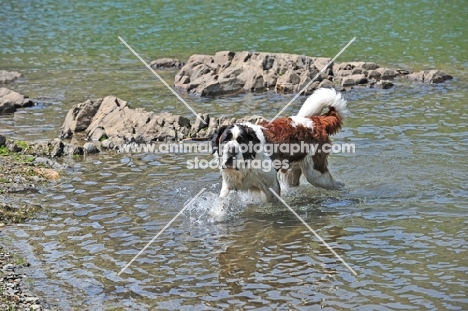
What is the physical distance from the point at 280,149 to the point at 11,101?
28.4 ft

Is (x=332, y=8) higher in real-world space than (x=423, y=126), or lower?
higher

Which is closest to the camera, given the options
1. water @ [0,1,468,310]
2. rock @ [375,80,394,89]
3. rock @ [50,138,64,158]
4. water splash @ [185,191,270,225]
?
water @ [0,1,468,310]

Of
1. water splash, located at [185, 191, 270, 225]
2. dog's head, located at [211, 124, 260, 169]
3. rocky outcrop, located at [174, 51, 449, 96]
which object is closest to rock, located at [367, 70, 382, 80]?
rocky outcrop, located at [174, 51, 449, 96]

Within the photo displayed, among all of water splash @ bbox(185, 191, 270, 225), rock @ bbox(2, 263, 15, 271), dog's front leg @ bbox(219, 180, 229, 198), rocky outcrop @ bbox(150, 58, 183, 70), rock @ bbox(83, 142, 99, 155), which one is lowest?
rock @ bbox(2, 263, 15, 271)

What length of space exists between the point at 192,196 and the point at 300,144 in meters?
1.67

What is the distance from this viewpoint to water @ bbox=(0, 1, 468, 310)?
7.46m

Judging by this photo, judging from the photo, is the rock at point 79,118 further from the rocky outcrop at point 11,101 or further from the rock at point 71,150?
the rocky outcrop at point 11,101

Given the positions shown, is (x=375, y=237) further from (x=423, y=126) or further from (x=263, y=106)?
(x=263, y=106)

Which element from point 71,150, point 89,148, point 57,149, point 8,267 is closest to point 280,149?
point 8,267

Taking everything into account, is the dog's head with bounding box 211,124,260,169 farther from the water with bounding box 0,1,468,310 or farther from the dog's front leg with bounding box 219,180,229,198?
the water with bounding box 0,1,468,310

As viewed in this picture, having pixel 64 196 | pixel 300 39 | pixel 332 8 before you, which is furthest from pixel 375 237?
pixel 332 8

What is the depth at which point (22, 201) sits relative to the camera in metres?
10.3

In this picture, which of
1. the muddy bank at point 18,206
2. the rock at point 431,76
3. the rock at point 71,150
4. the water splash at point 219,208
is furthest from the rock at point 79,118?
the rock at point 431,76

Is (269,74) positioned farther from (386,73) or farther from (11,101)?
(11,101)
